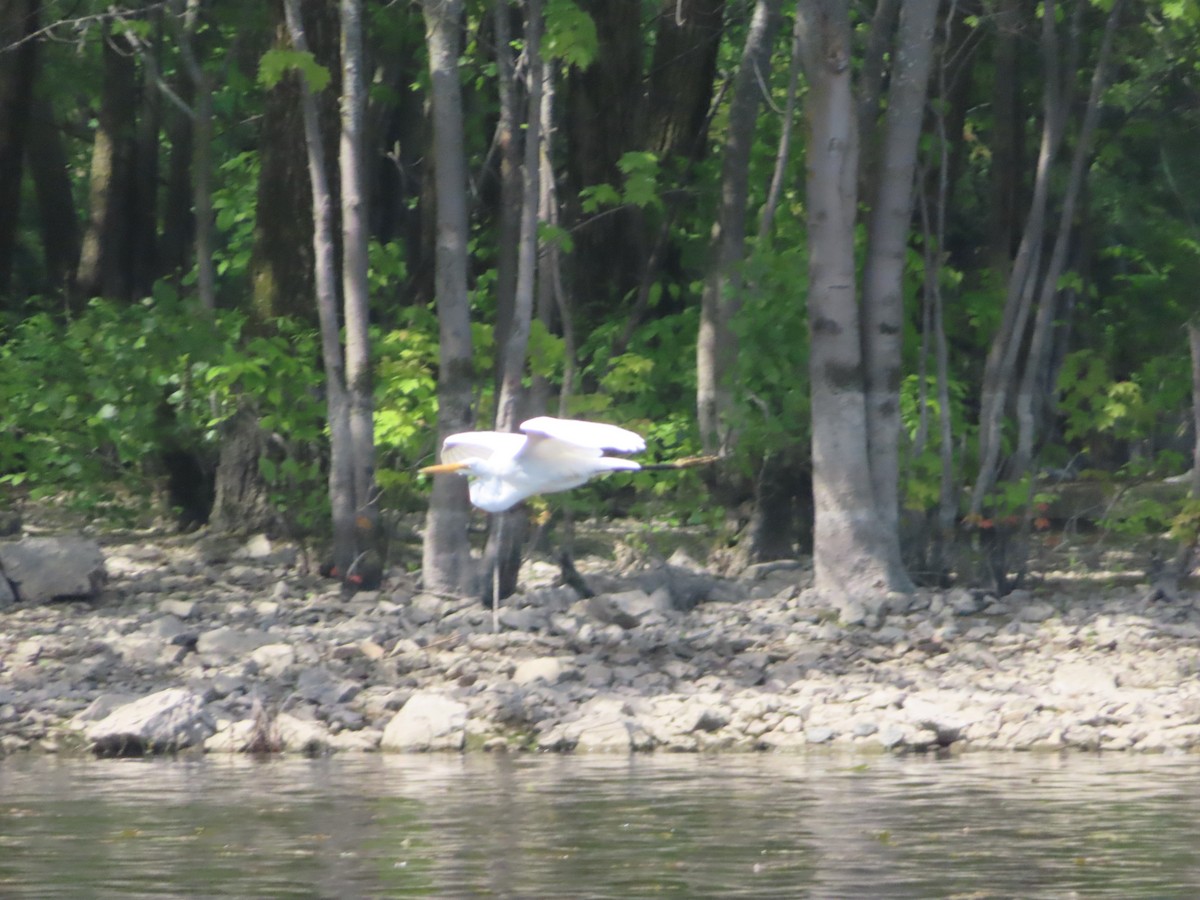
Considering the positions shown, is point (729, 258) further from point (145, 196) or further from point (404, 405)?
point (145, 196)

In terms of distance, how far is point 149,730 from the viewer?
12.5m

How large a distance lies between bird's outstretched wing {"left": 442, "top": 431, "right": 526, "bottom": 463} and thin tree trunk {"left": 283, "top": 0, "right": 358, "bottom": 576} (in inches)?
162

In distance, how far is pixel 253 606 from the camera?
54.5 feet

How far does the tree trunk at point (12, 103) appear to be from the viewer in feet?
66.4

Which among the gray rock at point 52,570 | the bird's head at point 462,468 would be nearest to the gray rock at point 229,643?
the gray rock at point 52,570

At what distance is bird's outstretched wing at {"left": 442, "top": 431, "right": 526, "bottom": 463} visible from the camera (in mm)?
12023

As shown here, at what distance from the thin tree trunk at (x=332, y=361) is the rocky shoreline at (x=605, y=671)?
60cm

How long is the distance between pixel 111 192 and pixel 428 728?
44.5 feet

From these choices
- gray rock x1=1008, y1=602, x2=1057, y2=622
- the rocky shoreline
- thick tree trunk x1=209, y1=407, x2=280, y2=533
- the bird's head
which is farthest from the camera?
thick tree trunk x1=209, y1=407, x2=280, y2=533

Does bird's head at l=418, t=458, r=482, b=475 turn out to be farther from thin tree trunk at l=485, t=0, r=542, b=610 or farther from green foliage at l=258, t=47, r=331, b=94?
green foliage at l=258, t=47, r=331, b=94

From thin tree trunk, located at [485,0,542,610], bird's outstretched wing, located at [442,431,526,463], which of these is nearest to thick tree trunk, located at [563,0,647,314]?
thin tree trunk, located at [485,0,542,610]

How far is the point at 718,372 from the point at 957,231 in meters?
6.90

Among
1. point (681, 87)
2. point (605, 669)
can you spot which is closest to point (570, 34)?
point (605, 669)

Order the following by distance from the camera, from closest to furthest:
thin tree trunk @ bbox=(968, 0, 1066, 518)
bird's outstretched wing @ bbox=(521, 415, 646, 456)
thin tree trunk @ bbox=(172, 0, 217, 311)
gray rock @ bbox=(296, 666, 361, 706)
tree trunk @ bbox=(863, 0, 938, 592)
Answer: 1. bird's outstretched wing @ bbox=(521, 415, 646, 456)
2. gray rock @ bbox=(296, 666, 361, 706)
3. tree trunk @ bbox=(863, 0, 938, 592)
4. thin tree trunk @ bbox=(968, 0, 1066, 518)
5. thin tree trunk @ bbox=(172, 0, 217, 311)
